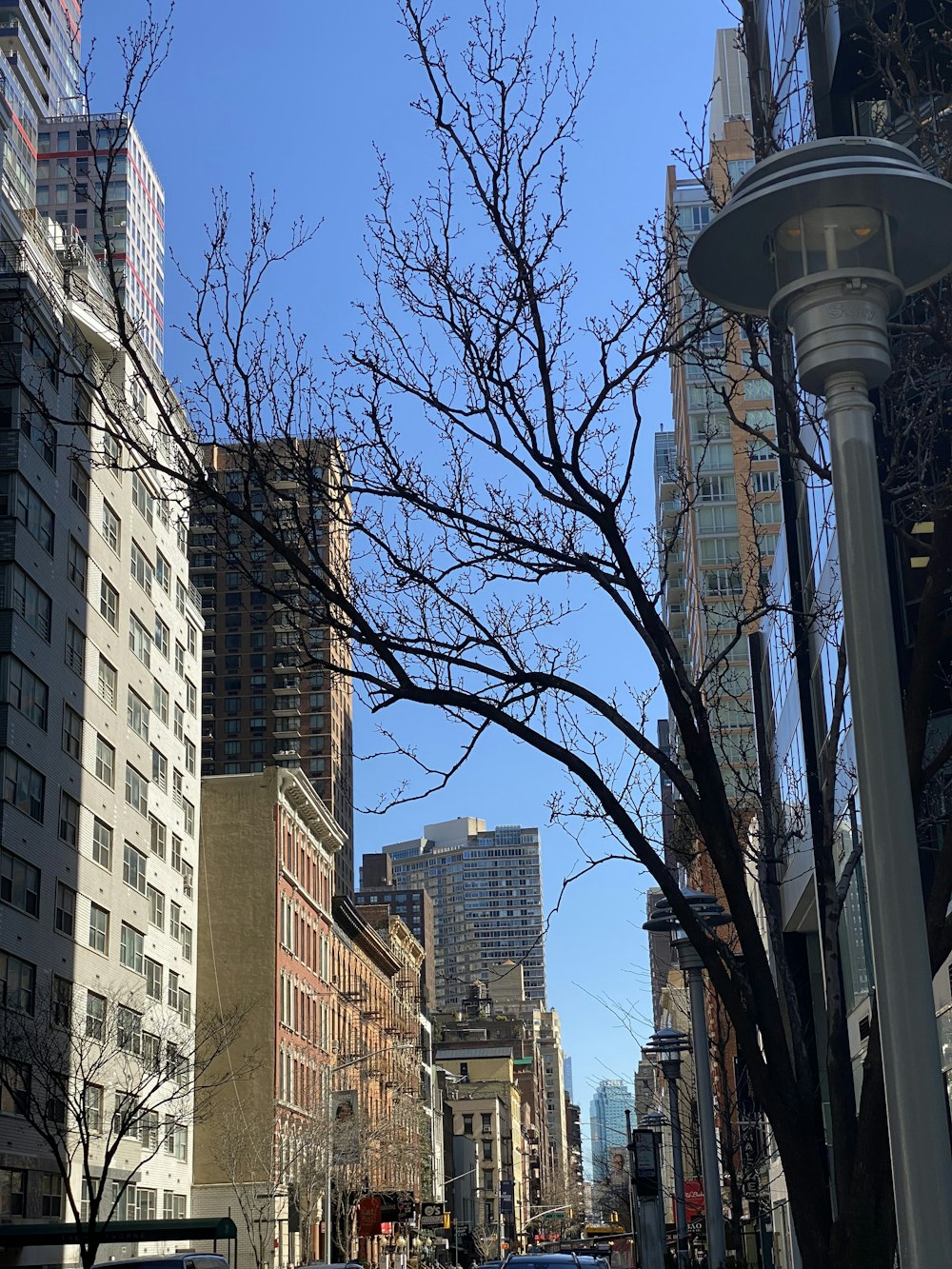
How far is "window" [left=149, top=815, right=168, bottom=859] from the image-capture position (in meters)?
61.9

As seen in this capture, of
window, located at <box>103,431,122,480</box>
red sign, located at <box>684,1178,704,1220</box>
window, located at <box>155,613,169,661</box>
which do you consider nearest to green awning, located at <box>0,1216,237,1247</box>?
window, located at <box>103,431,122,480</box>

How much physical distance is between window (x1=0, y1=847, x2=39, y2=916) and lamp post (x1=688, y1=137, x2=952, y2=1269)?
42.1m

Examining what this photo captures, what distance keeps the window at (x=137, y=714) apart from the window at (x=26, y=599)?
9192 mm

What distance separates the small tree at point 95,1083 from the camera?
42906mm

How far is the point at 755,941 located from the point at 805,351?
174 inches

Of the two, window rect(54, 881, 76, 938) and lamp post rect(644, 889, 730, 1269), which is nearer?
lamp post rect(644, 889, 730, 1269)

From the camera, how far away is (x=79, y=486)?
180 ft

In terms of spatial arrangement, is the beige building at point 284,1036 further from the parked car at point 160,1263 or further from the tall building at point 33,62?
the tall building at point 33,62

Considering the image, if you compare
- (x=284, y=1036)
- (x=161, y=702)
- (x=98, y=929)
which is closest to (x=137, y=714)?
(x=161, y=702)

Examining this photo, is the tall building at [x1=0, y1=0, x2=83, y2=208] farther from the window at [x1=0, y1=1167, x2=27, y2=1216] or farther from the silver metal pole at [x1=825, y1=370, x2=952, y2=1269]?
the silver metal pole at [x1=825, y1=370, x2=952, y2=1269]

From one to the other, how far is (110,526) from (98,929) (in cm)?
1482

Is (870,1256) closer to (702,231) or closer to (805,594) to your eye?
(702,231)

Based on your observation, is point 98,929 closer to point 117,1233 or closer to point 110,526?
point 110,526

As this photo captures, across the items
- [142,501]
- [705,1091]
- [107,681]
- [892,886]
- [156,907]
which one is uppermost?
[142,501]
